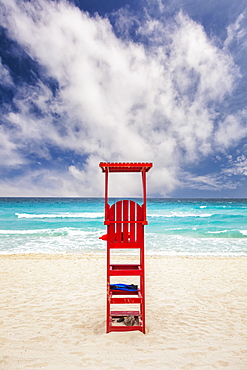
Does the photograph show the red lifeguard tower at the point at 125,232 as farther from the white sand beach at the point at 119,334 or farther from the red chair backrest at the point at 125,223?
the white sand beach at the point at 119,334

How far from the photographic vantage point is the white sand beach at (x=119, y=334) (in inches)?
166

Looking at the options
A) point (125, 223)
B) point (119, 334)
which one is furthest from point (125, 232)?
point (119, 334)

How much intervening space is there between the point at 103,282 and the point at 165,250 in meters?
8.91

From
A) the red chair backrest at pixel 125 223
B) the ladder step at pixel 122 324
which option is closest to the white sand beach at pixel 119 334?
the ladder step at pixel 122 324

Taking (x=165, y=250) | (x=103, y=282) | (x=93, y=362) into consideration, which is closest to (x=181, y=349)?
(x=93, y=362)

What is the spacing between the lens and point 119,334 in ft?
16.1

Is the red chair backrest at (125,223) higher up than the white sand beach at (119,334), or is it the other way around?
A: the red chair backrest at (125,223)

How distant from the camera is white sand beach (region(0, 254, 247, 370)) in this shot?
4.22 metres

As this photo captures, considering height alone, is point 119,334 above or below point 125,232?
below

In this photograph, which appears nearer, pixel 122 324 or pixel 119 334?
pixel 119 334

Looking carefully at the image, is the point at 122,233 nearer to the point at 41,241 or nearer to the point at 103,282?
the point at 103,282

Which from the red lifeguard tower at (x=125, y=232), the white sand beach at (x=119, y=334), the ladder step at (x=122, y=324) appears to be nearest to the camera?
the white sand beach at (x=119, y=334)

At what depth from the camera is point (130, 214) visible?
4879 millimetres

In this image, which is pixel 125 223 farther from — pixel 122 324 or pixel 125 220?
pixel 122 324
